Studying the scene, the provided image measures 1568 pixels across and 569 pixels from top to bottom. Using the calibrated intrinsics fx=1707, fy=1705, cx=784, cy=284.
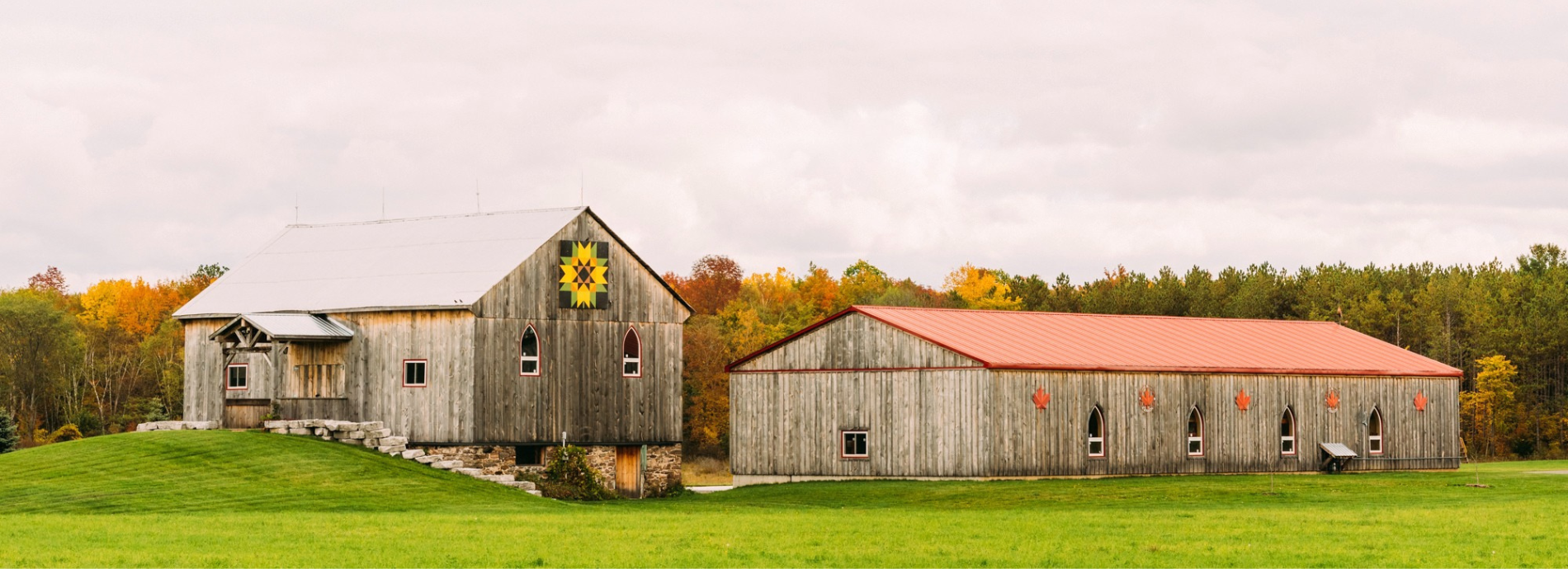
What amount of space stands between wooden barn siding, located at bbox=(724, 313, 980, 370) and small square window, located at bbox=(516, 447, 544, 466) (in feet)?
23.8

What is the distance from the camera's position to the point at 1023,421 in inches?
1810

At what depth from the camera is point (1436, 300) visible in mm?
91562

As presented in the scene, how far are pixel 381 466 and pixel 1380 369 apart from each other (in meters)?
32.5

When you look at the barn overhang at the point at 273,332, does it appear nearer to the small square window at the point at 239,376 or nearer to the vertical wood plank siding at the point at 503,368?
the vertical wood plank siding at the point at 503,368

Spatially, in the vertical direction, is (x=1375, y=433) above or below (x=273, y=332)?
below

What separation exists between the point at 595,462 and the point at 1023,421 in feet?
39.3

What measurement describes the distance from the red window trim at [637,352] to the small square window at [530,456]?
135 inches

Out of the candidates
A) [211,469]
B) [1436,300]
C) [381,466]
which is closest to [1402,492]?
[381,466]

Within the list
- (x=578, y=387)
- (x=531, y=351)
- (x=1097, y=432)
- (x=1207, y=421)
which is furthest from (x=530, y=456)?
(x=1207, y=421)

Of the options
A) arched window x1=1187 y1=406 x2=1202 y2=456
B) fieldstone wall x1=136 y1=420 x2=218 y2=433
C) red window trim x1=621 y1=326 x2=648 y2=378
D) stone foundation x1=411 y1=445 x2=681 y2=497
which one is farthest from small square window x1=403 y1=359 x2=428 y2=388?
arched window x1=1187 y1=406 x2=1202 y2=456

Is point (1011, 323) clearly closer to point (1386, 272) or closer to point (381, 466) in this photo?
point (381, 466)

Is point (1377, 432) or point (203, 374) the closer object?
point (203, 374)

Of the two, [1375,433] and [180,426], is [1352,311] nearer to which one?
[1375,433]

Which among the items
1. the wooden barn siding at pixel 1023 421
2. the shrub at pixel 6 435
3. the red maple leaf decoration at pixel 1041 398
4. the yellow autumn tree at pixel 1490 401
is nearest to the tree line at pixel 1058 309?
the yellow autumn tree at pixel 1490 401
